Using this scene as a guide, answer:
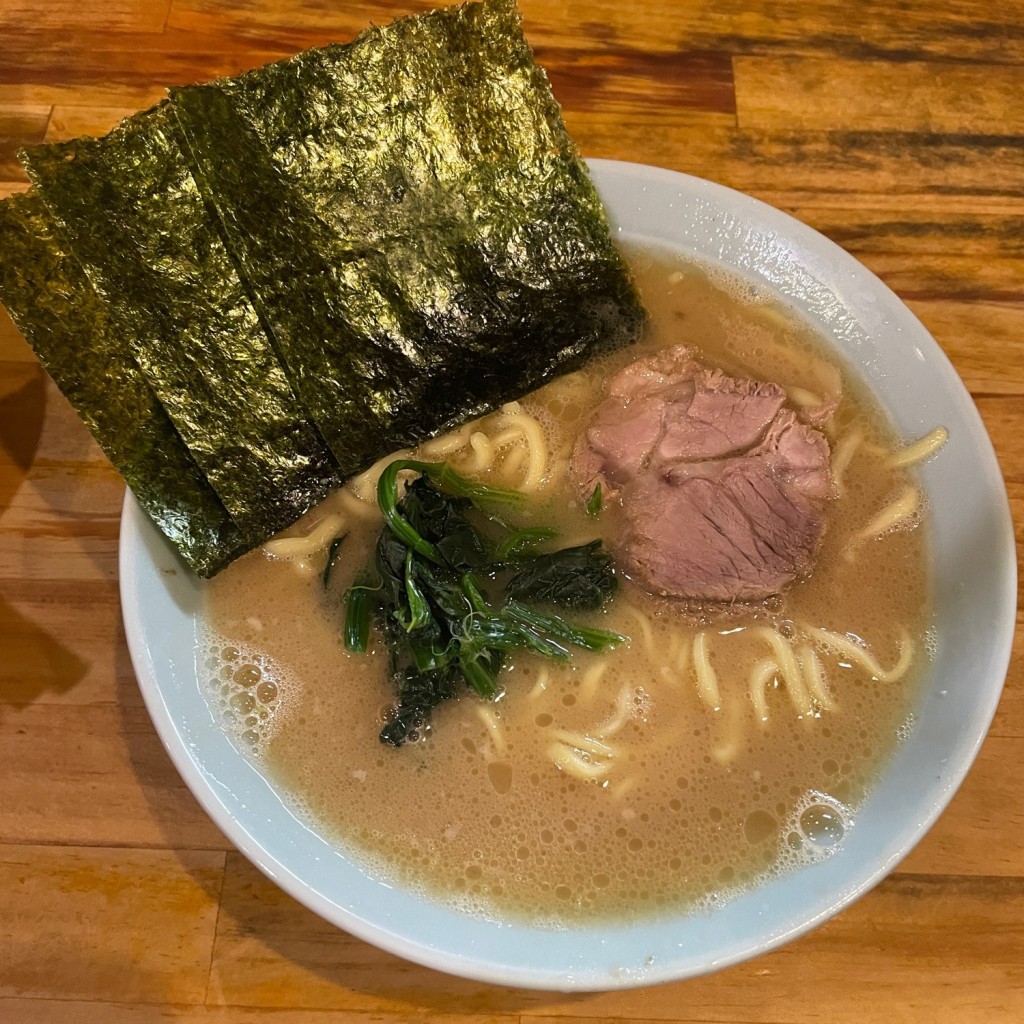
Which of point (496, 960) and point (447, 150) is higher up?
point (447, 150)

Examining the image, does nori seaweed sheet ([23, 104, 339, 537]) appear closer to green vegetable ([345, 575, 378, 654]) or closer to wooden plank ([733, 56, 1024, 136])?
green vegetable ([345, 575, 378, 654])

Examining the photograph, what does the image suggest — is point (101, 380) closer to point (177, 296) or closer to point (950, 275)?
point (177, 296)

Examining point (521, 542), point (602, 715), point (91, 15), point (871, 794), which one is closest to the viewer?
point (871, 794)

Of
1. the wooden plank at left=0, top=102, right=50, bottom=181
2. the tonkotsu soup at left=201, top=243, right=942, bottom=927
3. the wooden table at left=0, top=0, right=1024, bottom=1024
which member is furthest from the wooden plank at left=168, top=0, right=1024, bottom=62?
the tonkotsu soup at left=201, top=243, right=942, bottom=927

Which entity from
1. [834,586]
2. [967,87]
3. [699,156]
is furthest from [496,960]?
[967,87]

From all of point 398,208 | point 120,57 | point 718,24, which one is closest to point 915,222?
point 718,24

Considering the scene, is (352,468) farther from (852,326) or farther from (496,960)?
(852,326)

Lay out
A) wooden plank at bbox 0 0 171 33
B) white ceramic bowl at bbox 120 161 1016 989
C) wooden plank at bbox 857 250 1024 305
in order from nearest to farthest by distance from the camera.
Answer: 1. white ceramic bowl at bbox 120 161 1016 989
2. wooden plank at bbox 857 250 1024 305
3. wooden plank at bbox 0 0 171 33
